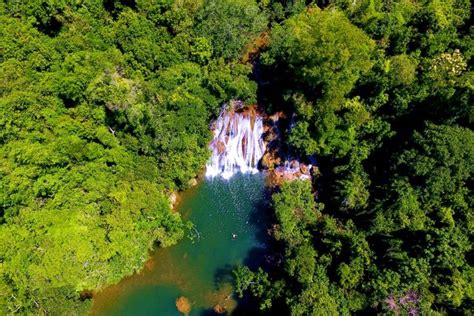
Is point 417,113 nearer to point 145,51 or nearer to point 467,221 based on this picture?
point 467,221

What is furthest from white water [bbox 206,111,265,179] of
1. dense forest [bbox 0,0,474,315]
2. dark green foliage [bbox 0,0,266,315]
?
dark green foliage [bbox 0,0,266,315]

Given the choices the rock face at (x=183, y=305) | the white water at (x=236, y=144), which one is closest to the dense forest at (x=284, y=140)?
the white water at (x=236, y=144)

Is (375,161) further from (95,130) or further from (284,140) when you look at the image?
(95,130)

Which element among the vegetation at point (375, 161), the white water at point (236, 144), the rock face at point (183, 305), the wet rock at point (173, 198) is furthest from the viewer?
the white water at point (236, 144)

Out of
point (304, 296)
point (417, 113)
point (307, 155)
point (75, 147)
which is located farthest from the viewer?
point (307, 155)

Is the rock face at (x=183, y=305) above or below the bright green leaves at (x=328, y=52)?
below

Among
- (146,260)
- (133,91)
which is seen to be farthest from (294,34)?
(146,260)

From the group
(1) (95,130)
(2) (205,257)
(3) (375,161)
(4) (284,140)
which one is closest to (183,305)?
(2) (205,257)

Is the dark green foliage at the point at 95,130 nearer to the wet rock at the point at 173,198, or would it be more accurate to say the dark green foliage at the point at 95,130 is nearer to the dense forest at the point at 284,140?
the dense forest at the point at 284,140
